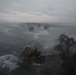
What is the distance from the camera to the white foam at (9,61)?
1995 cm

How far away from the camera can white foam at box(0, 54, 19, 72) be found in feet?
65.5

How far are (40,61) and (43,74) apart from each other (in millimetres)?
3816

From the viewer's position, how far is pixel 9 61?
21766mm

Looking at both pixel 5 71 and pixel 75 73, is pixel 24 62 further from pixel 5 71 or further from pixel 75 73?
pixel 75 73

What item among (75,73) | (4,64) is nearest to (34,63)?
(4,64)

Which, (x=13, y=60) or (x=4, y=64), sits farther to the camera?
(x=13, y=60)

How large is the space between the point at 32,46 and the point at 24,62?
3324 millimetres

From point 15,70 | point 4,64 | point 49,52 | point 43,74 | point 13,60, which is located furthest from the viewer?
point 49,52

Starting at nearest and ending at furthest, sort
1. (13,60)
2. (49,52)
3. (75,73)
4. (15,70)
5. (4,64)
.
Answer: (75,73), (15,70), (4,64), (13,60), (49,52)

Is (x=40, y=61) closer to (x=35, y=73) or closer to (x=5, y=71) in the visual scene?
(x=35, y=73)

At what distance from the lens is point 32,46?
23453mm

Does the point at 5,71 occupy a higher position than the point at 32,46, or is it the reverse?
the point at 32,46

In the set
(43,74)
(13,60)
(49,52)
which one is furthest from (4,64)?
(49,52)

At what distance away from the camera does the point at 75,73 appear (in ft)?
53.0
